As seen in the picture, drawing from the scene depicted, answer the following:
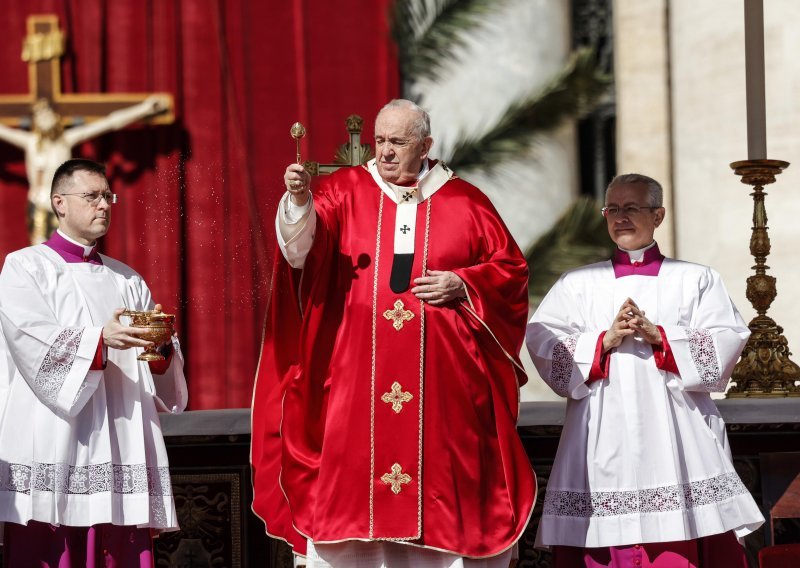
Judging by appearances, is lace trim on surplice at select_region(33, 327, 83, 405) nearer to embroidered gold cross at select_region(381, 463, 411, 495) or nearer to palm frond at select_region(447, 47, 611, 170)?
embroidered gold cross at select_region(381, 463, 411, 495)

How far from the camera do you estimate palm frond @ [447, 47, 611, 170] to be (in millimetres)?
9008

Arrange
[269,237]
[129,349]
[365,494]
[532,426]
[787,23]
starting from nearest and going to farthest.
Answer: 1. [365,494]
2. [129,349]
3. [532,426]
4. [787,23]
5. [269,237]

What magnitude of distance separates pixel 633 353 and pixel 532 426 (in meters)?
0.66

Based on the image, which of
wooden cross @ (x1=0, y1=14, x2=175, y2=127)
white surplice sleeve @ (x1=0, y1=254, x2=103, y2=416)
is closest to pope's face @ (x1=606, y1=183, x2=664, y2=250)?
white surplice sleeve @ (x1=0, y1=254, x2=103, y2=416)

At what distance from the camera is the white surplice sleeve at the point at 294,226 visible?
16.1 feet

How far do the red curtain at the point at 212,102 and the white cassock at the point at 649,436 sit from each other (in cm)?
496

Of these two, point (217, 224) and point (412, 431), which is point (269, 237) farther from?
point (412, 431)

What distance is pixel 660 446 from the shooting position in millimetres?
5230

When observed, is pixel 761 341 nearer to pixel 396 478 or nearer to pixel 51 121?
pixel 396 478

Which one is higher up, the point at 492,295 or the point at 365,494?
the point at 492,295

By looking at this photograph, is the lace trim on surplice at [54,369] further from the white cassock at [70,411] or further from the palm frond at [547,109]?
the palm frond at [547,109]

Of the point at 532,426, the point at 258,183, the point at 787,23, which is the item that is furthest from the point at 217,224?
the point at 532,426

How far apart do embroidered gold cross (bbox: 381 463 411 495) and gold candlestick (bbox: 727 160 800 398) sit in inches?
70.9

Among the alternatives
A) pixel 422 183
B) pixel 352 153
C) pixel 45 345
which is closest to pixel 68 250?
pixel 45 345
